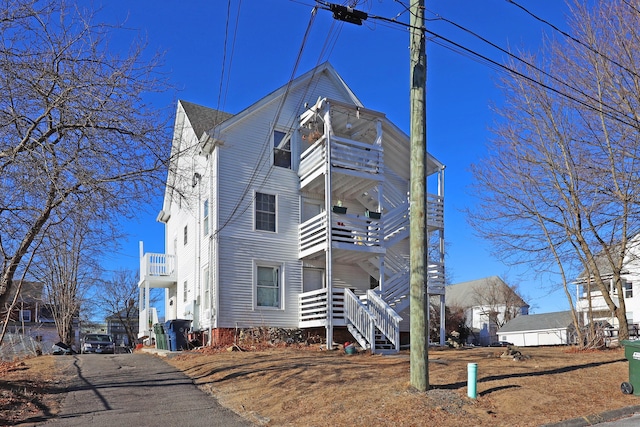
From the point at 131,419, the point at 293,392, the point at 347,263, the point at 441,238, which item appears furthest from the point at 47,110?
the point at 441,238

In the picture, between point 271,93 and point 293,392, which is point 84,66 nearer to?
point 293,392

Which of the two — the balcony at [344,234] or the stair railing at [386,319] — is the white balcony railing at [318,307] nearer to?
the stair railing at [386,319]

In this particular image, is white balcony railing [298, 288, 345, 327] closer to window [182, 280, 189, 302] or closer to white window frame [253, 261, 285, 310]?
white window frame [253, 261, 285, 310]

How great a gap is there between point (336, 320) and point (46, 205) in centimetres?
1071

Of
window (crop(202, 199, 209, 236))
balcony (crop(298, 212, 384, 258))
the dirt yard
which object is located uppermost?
window (crop(202, 199, 209, 236))

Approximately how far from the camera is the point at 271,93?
21.1m

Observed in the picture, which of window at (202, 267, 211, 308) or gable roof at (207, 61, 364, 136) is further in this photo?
gable roof at (207, 61, 364, 136)

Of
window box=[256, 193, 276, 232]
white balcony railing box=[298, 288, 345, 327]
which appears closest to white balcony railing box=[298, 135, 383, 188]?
window box=[256, 193, 276, 232]

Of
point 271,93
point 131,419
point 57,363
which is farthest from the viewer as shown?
point 271,93

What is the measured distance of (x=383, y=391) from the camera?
9.30 meters

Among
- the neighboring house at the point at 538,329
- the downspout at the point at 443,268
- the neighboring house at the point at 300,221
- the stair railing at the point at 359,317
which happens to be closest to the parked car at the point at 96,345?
the neighboring house at the point at 300,221

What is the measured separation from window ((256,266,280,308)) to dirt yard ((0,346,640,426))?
19.5 ft

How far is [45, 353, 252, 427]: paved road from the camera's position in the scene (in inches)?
352

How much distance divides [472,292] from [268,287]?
53.2 m
